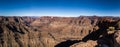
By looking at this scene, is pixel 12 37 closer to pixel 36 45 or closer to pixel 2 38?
pixel 2 38

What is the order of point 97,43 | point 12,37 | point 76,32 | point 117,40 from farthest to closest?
point 76,32
point 12,37
point 97,43
point 117,40

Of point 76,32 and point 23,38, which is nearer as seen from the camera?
point 23,38

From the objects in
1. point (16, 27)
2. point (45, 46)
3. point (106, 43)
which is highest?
point (106, 43)

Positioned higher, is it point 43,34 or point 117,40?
point 117,40

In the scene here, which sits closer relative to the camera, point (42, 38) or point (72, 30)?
point (42, 38)

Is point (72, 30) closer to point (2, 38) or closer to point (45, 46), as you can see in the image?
point (45, 46)

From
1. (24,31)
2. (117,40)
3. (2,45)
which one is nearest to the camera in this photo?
(117,40)

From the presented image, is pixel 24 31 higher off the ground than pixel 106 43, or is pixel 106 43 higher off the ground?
pixel 106 43

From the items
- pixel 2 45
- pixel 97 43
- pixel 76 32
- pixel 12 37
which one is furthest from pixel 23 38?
pixel 97 43

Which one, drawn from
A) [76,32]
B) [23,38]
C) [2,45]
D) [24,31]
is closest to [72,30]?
[76,32]
